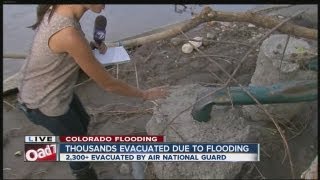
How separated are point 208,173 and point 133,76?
1173 millimetres

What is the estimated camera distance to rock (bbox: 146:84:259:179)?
2.11m

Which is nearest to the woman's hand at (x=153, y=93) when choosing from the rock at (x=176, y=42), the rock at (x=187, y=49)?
the rock at (x=187, y=49)

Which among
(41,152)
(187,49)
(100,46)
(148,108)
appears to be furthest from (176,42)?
(41,152)

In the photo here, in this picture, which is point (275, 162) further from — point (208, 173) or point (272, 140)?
point (208, 173)

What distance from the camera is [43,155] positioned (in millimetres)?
2039

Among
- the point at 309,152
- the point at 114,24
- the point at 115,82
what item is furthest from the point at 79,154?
the point at 114,24

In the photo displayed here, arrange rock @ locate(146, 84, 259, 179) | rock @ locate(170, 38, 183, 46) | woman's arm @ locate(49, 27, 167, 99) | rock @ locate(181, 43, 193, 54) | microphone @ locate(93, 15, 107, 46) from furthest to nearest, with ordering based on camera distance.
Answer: rock @ locate(170, 38, 183, 46), rock @ locate(181, 43, 193, 54), microphone @ locate(93, 15, 107, 46), rock @ locate(146, 84, 259, 179), woman's arm @ locate(49, 27, 167, 99)

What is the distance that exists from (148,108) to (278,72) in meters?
0.80

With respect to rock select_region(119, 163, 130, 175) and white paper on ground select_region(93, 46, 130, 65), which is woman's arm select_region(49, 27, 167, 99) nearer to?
white paper on ground select_region(93, 46, 130, 65)

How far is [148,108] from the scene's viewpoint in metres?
2.70

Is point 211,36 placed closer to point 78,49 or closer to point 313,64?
point 313,64

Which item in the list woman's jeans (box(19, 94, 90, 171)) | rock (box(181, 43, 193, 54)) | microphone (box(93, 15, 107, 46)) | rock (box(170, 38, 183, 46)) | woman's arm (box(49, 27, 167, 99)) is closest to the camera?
woman's arm (box(49, 27, 167, 99))

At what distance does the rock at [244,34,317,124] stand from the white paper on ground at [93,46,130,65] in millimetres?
738

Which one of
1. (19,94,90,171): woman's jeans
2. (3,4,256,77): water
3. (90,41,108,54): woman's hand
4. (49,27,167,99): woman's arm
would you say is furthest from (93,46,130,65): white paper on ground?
(3,4,256,77): water
